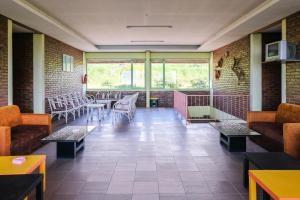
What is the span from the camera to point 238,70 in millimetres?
9180

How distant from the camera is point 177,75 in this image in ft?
46.0

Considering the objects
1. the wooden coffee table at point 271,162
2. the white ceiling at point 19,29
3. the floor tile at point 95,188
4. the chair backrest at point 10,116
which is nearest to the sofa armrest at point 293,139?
the wooden coffee table at point 271,162

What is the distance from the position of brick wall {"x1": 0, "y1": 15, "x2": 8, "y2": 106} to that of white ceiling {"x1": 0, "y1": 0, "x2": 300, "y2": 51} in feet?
1.13

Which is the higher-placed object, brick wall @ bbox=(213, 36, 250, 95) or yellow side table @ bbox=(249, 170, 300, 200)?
brick wall @ bbox=(213, 36, 250, 95)

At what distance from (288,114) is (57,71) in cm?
745

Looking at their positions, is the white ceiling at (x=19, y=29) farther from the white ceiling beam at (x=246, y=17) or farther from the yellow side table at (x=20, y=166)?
the white ceiling beam at (x=246, y=17)

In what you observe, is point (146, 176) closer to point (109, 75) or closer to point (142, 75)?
point (142, 75)

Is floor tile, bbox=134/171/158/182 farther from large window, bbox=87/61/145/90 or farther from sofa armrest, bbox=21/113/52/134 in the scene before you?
large window, bbox=87/61/145/90

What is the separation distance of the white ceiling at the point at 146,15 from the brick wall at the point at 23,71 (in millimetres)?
810

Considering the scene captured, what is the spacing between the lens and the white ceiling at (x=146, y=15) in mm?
5516

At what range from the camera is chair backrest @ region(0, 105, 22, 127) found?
4.96 m

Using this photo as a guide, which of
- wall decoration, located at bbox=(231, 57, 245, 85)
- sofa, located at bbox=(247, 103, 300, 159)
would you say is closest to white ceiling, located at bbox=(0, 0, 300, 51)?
wall decoration, located at bbox=(231, 57, 245, 85)

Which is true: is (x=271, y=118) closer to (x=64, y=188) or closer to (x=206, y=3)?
(x=206, y=3)

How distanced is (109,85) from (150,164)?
10.1 meters
